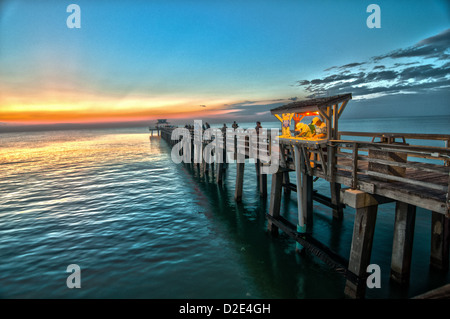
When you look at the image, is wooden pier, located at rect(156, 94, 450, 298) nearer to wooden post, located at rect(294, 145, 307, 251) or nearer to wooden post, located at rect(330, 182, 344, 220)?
wooden post, located at rect(294, 145, 307, 251)

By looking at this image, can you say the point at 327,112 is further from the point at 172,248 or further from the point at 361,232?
the point at 172,248

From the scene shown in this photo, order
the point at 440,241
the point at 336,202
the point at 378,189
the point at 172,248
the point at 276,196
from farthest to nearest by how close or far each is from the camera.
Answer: the point at 336,202, the point at 276,196, the point at 172,248, the point at 440,241, the point at 378,189

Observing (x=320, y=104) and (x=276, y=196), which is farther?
(x=276, y=196)

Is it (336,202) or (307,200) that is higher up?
(307,200)

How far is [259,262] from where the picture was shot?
27.7 feet

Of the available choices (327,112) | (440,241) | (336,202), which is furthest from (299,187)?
(336,202)

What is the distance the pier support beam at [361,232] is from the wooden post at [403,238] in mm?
709

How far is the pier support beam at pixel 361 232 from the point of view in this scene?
5.91m

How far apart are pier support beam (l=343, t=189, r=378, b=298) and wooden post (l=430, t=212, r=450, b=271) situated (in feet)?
8.84

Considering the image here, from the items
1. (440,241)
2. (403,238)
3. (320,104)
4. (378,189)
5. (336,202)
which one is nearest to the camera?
(378,189)

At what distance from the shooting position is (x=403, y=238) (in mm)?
6152

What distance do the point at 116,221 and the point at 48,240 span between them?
2.86 m

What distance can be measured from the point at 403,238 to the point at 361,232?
119 cm

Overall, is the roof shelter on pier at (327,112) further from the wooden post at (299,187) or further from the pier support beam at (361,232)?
the pier support beam at (361,232)
